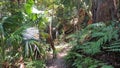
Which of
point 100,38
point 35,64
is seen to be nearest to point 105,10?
point 100,38

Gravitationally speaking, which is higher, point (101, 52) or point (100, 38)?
point (100, 38)

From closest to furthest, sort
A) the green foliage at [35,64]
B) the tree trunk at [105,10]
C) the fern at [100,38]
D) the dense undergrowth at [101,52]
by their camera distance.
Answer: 1. the dense undergrowth at [101,52]
2. the fern at [100,38]
3. the green foliage at [35,64]
4. the tree trunk at [105,10]

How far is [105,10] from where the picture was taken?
24.4 feet

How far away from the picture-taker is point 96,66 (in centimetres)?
516

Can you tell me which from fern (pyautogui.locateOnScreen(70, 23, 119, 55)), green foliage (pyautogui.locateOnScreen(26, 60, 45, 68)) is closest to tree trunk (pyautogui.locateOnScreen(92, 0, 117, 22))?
fern (pyautogui.locateOnScreen(70, 23, 119, 55))

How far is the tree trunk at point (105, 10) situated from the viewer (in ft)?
24.2

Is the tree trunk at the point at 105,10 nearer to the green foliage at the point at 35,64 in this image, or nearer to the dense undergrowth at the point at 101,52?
the dense undergrowth at the point at 101,52

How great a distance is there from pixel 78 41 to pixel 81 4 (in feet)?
13.7

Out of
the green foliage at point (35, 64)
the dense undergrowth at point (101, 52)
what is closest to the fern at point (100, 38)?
the dense undergrowth at point (101, 52)

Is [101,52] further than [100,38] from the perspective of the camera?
Yes

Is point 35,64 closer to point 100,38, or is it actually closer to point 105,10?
point 100,38

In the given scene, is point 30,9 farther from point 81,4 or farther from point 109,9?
point 81,4

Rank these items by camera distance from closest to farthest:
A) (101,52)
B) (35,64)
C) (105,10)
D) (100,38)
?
1. (100,38)
2. (101,52)
3. (35,64)
4. (105,10)

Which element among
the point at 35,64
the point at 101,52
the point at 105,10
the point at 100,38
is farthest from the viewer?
the point at 105,10
